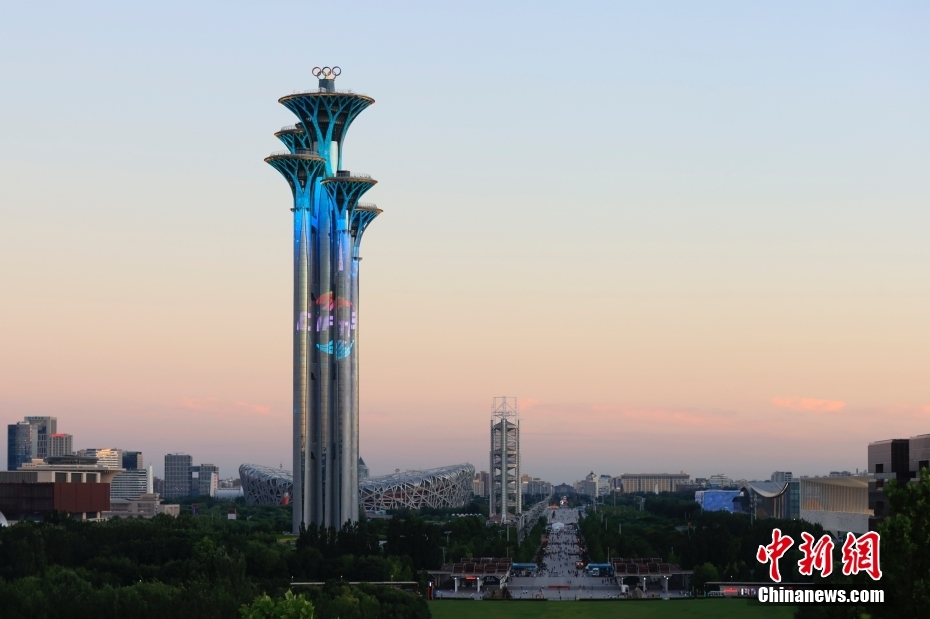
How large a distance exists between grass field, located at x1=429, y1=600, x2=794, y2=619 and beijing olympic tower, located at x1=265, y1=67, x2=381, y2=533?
110 feet

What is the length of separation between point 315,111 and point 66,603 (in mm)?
76636

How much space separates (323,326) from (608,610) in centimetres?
5295

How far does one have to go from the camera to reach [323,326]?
502ft

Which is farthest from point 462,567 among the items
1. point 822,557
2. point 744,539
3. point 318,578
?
point 822,557

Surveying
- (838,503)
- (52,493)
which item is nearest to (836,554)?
(838,503)

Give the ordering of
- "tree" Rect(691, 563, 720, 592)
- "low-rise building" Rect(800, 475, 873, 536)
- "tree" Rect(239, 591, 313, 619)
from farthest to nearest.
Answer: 1. "low-rise building" Rect(800, 475, 873, 536)
2. "tree" Rect(691, 563, 720, 592)
3. "tree" Rect(239, 591, 313, 619)

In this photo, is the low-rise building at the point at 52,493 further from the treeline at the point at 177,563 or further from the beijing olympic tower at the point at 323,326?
the beijing olympic tower at the point at 323,326

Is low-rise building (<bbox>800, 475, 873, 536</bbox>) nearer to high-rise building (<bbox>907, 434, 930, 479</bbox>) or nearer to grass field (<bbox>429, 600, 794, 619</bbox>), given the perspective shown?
grass field (<bbox>429, 600, 794, 619</bbox>)

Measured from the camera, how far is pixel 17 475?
177 meters

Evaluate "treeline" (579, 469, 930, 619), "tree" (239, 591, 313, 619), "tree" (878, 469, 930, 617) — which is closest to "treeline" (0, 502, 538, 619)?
"treeline" (579, 469, 930, 619)

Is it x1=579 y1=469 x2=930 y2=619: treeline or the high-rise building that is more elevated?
the high-rise building

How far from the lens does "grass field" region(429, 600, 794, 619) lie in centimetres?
11181

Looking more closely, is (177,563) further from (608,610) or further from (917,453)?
(917,453)

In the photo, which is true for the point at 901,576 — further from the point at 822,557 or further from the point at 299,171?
the point at 299,171
